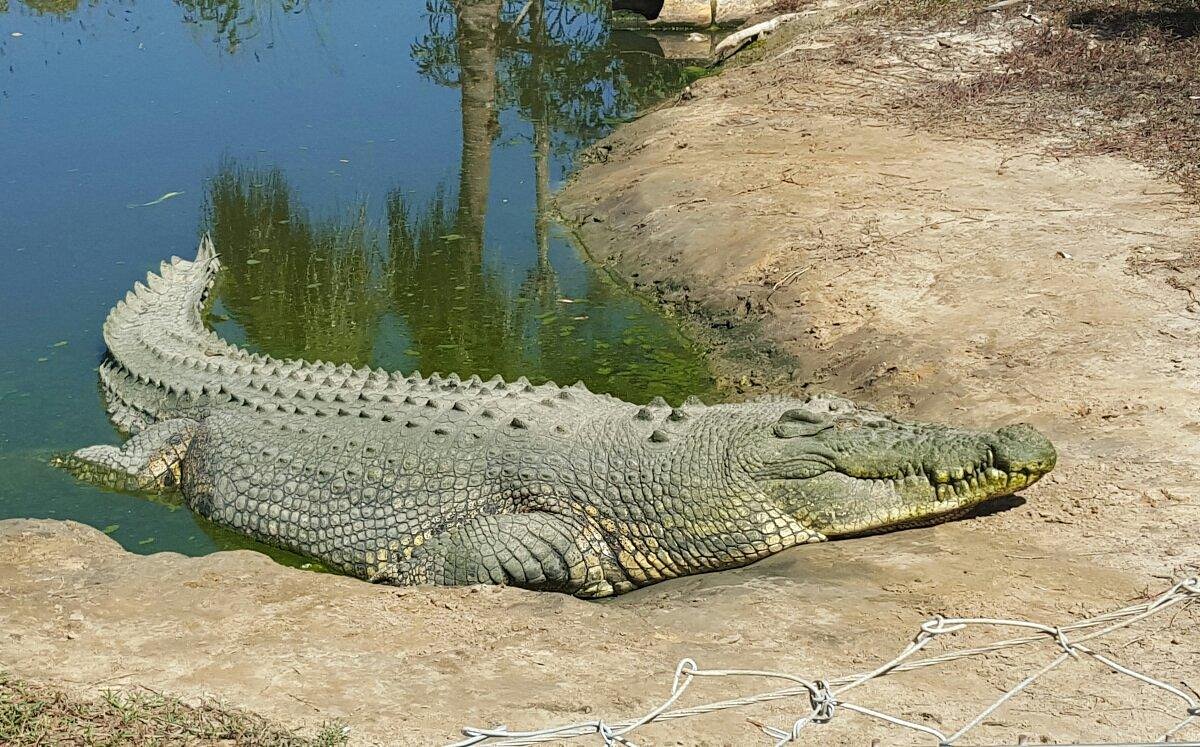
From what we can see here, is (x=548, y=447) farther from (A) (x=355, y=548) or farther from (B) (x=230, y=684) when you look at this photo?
(B) (x=230, y=684)

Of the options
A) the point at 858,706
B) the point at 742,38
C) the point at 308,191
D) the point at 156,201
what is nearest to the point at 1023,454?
the point at 858,706

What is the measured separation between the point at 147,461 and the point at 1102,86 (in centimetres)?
893

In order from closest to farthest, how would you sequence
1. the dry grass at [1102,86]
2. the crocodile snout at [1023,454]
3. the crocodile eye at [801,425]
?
the crocodile snout at [1023,454]
the crocodile eye at [801,425]
the dry grass at [1102,86]

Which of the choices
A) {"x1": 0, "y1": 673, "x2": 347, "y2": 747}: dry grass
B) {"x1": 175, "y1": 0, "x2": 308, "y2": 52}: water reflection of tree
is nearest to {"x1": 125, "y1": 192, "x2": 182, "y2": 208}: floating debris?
{"x1": 175, "y1": 0, "x2": 308, "y2": 52}: water reflection of tree

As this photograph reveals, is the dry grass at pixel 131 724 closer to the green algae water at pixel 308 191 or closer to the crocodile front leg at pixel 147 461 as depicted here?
the green algae water at pixel 308 191

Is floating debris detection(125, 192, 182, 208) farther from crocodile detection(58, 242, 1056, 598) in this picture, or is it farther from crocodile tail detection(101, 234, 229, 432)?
crocodile detection(58, 242, 1056, 598)

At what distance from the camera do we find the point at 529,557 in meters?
5.30

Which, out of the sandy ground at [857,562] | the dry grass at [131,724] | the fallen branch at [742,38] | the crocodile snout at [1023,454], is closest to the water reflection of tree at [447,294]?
the sandy ground at [857,562]

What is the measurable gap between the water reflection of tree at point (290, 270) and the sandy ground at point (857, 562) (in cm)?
236

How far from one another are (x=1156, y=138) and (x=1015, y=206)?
5.90 ft

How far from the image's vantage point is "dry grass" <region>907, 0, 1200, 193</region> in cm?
950

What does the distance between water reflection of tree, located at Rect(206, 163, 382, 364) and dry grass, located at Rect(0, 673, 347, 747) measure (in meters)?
4.66

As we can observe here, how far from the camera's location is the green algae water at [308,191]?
8.12m

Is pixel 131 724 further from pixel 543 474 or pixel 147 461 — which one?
pixel 147 461
